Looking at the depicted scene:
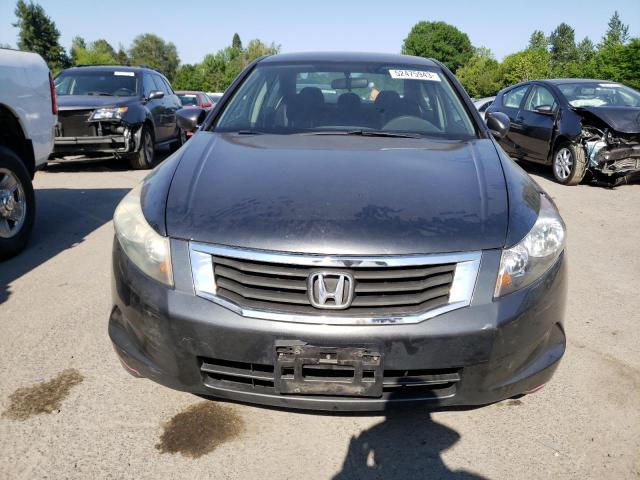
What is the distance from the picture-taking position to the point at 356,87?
353cm

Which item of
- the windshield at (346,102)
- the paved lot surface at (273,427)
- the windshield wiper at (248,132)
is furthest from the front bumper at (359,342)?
the windshield at (346,102)

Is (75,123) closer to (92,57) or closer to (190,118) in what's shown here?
(190,118)

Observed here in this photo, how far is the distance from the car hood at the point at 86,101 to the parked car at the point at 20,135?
11.1 feet

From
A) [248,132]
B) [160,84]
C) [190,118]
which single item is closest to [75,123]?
[160,84]

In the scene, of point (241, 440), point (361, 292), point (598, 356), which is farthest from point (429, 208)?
point (598, 356)

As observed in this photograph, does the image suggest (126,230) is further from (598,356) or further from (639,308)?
(639,308)

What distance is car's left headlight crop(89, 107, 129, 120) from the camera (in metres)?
8.40

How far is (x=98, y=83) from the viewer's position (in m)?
9.37

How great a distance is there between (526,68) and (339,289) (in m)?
53.2

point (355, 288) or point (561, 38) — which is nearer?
point (355, 288)

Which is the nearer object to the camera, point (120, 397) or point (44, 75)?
point (120, 397)

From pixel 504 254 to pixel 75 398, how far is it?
198 centimetres

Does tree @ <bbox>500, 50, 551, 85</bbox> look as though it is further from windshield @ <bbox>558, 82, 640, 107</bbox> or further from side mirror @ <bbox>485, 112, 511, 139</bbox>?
side mirror @ <bbox>485, 112, 511, 139</bbox>

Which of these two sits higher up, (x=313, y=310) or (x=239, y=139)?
(x=239, y=139)
